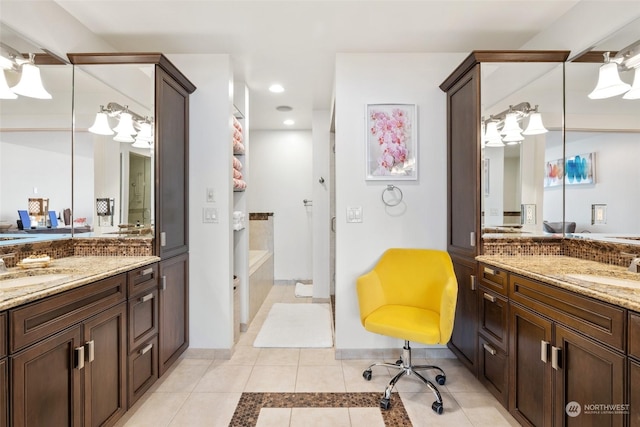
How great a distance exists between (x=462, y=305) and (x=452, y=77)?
66.4 inches

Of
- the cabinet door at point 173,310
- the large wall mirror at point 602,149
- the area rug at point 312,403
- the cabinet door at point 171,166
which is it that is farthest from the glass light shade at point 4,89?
the large wall mirror at point 602,149

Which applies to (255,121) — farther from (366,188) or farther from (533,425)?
(533,425)

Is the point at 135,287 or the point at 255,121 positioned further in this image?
the point at 255,121

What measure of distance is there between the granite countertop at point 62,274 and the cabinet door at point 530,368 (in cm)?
213

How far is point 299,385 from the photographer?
2.23 m

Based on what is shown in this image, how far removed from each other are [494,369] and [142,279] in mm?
2183

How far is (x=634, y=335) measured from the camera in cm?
109

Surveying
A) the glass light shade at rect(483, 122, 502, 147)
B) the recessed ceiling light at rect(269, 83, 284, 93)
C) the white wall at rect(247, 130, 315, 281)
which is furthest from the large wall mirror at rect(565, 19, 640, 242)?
the white wall at rect(247, 130, 315, 281)

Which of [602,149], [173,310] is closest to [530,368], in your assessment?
[602,149]

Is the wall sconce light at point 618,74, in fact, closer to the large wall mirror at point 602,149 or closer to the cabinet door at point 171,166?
the large wall mirror at point 602,149

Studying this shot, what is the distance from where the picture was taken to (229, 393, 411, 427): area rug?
1868 millimetres

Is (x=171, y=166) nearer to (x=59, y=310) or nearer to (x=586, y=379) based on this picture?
(x=59, y=310)

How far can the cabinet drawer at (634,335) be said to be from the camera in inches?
42.6

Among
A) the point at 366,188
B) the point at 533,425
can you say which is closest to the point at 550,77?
the point at 366,188
